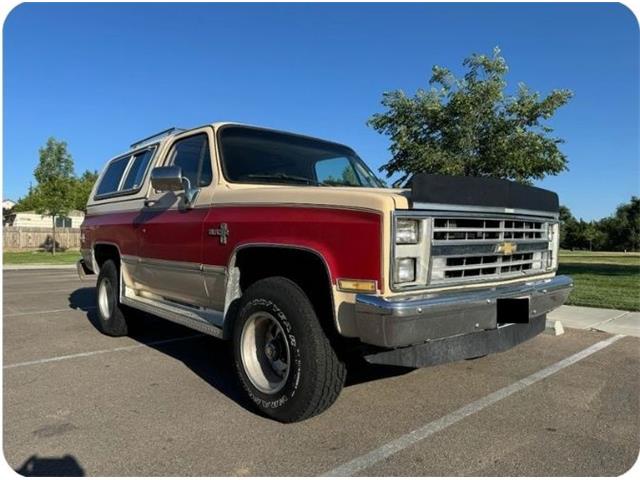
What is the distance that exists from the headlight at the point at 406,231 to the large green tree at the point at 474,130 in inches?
444

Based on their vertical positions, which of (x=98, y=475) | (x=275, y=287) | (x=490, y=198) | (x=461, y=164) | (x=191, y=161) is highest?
(x=461, y=164)

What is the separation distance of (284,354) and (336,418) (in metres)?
0.57

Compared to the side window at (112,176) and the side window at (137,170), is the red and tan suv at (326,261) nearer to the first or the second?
the side window at (137,170)

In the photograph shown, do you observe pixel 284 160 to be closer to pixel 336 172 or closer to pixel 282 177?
pixel 282 177

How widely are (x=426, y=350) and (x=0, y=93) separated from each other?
402 cm

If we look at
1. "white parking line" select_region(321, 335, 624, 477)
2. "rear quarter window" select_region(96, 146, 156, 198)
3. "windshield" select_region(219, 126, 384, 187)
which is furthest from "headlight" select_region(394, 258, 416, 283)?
"rear quarter window" select_region(96, 146, 156, 198)

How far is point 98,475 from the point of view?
2930 mm

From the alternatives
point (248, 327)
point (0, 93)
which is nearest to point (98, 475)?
point (248, 327)

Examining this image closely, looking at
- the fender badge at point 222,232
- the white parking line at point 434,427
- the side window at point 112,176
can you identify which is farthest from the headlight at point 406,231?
A: the side window at point 112,176

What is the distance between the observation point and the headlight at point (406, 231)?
125 inches

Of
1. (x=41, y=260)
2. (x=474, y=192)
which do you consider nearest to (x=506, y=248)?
(x=474, y=192)

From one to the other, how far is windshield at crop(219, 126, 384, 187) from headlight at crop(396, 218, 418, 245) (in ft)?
5.67

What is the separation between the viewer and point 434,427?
359 centimetres

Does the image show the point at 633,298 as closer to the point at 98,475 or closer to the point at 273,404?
the point at 273,404
